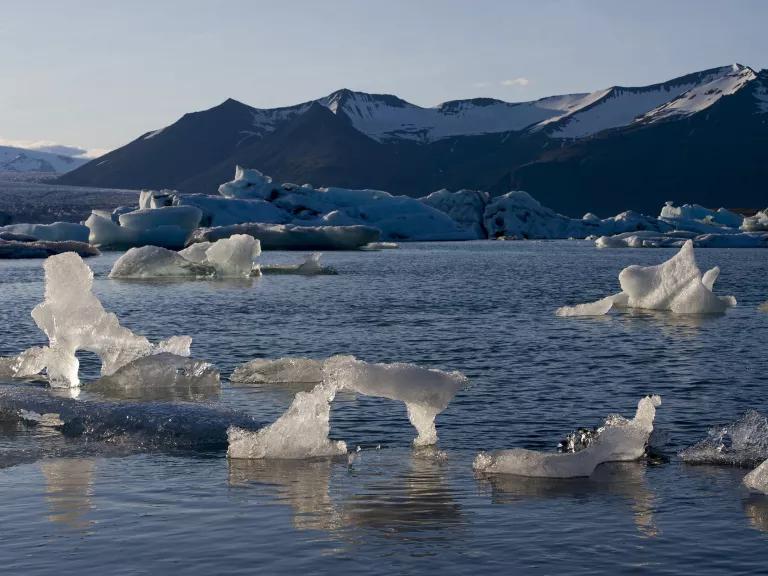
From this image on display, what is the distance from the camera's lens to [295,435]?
11.0 meters

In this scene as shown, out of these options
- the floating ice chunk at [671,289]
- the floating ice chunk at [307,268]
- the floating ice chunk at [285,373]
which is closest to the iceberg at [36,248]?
the floating ice chunk at [307,268]

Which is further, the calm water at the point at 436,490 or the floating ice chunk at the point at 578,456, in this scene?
the floating ice chunk at the point at 578,456

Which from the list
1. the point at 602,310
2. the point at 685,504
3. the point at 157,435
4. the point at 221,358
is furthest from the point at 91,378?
the point at 602,310

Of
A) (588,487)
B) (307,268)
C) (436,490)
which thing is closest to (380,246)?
(307,268)

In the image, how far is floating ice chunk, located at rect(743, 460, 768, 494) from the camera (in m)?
9.36

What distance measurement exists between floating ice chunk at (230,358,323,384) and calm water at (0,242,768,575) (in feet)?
1.52

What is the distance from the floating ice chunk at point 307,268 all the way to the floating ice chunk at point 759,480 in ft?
121

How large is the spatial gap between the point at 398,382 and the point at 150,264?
3368 cm

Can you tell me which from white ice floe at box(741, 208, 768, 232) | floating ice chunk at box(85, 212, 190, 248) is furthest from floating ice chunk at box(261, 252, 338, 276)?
white ice floe at box(741, 208, 768, 232)

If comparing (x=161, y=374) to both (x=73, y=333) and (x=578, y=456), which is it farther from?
(x=578, y=456)

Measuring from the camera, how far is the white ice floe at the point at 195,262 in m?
43.2

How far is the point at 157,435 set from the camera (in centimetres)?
1188

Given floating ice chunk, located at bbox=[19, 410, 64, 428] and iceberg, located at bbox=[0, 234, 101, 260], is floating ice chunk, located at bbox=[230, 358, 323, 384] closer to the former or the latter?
floating ice chunk, located at bbox=[19, 410, 64, 428]

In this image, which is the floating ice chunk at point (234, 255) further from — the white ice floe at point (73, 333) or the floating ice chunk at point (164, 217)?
the white ice floe at point (73, 333)
